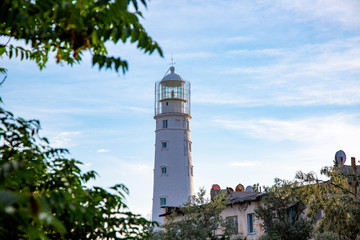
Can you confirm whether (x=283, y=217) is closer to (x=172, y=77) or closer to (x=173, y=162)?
(x=173, y=162)

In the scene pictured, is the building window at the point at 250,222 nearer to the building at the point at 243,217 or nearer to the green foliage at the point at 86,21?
the building at the point at 243,217

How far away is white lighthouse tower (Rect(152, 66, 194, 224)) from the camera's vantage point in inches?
2312

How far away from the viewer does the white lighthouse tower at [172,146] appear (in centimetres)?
5872

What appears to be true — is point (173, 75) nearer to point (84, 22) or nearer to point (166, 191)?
point (166, 191)

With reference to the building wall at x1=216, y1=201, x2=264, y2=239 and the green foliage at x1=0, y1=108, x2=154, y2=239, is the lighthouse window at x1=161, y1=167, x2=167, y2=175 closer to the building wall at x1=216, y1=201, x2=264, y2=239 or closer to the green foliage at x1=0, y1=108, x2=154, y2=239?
the building wall at x1=216, y1=201, x2=264, y2=239

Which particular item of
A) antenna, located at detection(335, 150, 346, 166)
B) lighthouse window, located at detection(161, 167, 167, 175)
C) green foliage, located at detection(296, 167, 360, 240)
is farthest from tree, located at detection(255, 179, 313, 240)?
→ lighthouse window, located at detection(161, 167, 167, 175)

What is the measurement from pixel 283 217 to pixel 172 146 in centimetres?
2718

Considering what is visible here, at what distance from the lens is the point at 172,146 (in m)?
60.3

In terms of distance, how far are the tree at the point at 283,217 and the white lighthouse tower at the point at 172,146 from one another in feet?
75.5

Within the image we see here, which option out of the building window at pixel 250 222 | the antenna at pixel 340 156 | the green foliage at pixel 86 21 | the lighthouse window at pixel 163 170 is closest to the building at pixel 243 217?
the building window at pixel 250 222

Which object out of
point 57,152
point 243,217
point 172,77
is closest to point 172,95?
point 172,77

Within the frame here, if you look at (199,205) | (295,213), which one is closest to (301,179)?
(295,213)

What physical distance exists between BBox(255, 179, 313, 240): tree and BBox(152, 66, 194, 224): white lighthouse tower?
75.5 feet

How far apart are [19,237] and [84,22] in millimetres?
3304
